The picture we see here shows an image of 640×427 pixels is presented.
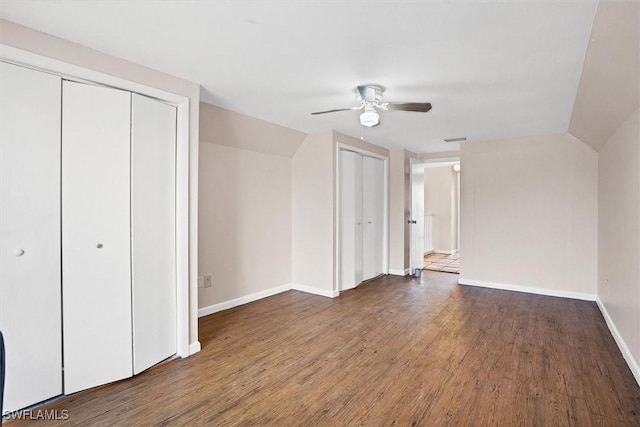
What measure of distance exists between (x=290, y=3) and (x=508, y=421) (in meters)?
2.61

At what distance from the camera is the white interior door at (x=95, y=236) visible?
→ 208cm

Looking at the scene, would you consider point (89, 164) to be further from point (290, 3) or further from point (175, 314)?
point (290, 3)

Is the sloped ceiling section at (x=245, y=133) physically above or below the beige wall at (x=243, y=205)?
above

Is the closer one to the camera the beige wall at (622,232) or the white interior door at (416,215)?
the beige wall at (622,232)

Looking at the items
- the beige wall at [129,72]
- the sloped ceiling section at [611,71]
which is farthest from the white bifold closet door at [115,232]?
the sloped ceiling section at [611,71]

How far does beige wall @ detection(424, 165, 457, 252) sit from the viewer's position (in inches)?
328

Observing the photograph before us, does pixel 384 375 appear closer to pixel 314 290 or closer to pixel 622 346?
pixel 622 346

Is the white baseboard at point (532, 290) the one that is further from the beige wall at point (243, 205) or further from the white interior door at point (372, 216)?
the beige wall at point (243, 205)

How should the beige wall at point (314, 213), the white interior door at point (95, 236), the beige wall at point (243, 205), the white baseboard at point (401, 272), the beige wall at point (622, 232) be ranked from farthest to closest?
1. the white baseboard at point (401, 272)
2. the beige wall at point (314, 213)
3. the beige wall at point (243, 205)
4. the beige wall at point (622, 232)
5. the white interior door at point (95, 236)

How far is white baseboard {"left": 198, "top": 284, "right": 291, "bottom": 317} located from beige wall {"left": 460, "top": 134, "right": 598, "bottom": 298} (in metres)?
2.92

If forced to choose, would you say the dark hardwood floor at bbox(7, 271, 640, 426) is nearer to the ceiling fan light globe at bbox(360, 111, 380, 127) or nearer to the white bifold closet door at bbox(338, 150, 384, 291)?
the white bifold closet door at bbox(338, 150, 384, 291)

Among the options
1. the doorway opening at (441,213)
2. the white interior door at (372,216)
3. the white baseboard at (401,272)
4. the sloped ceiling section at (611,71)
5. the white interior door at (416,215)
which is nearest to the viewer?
the sloped ceiling section at (611,71)

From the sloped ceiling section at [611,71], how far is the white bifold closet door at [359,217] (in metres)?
2.63

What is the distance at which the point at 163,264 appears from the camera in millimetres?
2547
